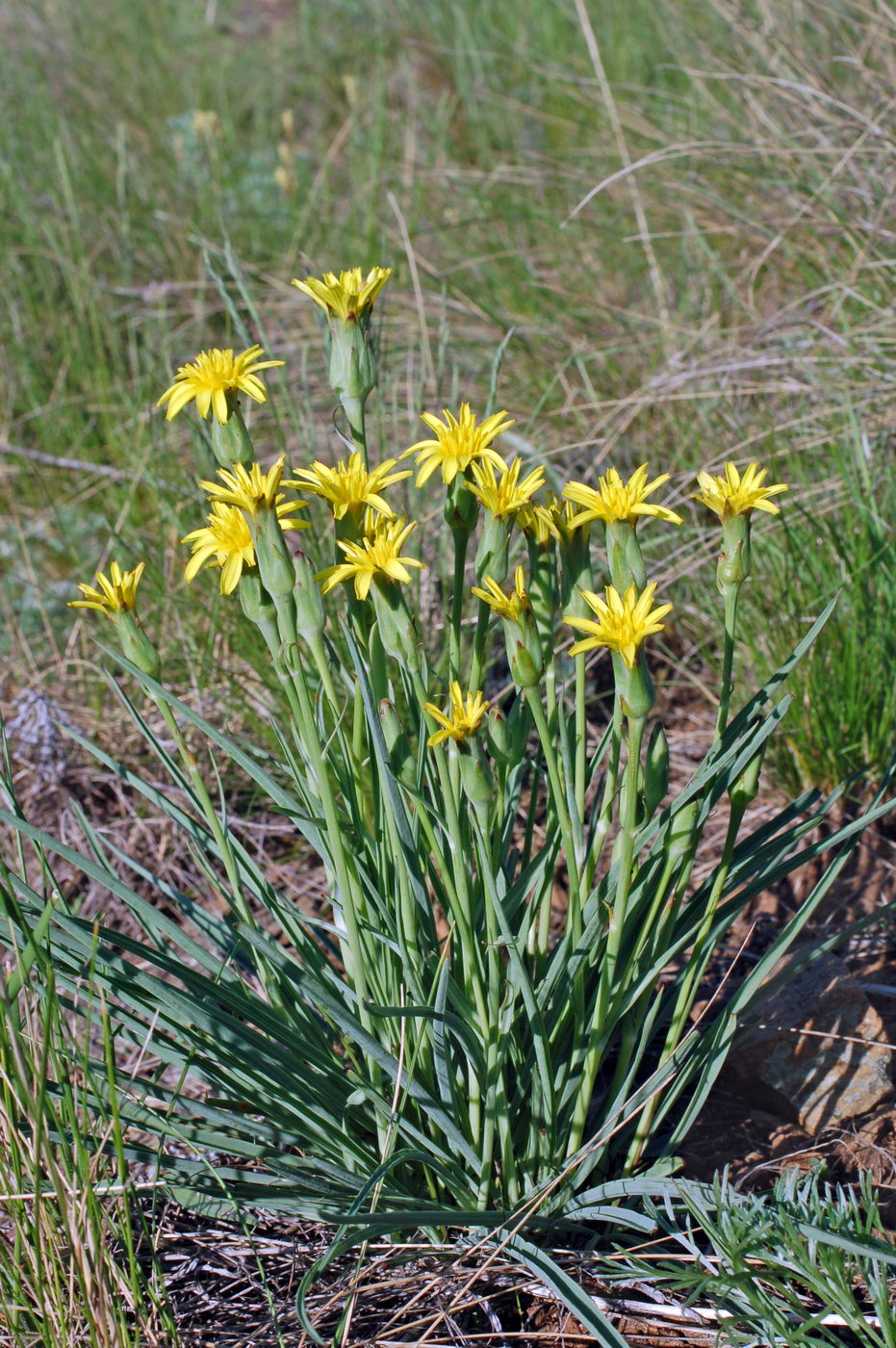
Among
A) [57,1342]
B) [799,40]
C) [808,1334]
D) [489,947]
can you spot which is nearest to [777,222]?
[799,40]

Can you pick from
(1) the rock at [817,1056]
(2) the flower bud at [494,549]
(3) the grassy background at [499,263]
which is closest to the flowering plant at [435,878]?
(2) the flower bud at [494,549]

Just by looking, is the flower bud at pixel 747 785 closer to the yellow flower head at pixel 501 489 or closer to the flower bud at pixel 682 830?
the flower bud at pixel 682 830

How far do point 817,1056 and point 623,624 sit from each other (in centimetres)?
97

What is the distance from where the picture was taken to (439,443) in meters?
1.20

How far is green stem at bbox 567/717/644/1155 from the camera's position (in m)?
1.09

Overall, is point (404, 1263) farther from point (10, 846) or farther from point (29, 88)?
point (29, 88)

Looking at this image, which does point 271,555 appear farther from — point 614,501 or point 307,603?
point 614,501

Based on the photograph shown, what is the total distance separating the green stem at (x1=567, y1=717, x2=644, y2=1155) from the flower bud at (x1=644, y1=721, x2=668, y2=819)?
0.07 feet

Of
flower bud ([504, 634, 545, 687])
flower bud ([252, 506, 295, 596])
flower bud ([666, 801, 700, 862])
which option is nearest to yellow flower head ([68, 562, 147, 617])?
flower bud ([252, 506, 295, 596])

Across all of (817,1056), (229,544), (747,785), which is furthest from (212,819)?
(817,1056)

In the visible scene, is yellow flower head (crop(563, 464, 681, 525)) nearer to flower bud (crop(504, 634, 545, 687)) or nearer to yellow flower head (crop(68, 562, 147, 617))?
flower bud (crop(504, 634, 545, 687))

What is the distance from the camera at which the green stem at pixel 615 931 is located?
1.09m

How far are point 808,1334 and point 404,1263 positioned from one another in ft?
1.61

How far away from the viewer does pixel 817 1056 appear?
1.69m
